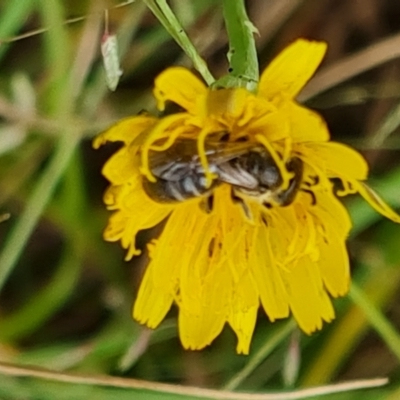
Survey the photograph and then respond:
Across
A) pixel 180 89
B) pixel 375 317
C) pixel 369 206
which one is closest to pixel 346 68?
pixel 369 206

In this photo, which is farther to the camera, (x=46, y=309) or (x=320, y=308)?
(x=46, y=309)

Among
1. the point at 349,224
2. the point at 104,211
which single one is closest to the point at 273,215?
the point at 349,224

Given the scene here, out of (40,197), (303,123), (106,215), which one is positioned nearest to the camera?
(303,123)

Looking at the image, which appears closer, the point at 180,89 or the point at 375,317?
the point at 180,89

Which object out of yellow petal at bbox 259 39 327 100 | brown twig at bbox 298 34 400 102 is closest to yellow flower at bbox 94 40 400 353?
yellow petal at bbox 259 39 327 100

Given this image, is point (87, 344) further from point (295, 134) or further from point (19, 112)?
point (295, 134)

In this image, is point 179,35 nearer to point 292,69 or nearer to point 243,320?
point 292,69
